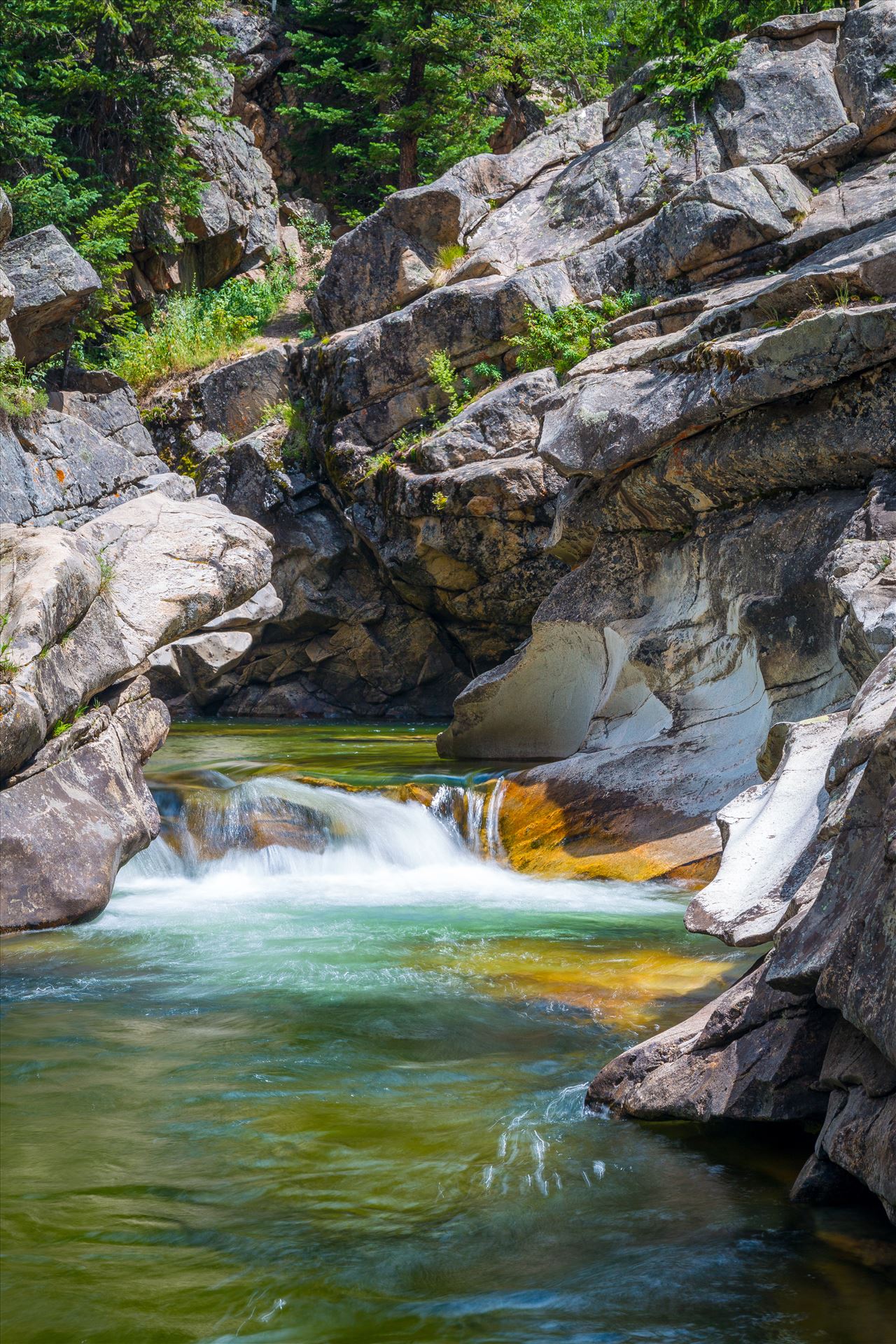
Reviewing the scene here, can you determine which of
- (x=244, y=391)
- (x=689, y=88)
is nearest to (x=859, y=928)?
(x=689, y=88)

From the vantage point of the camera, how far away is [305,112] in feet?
83.9

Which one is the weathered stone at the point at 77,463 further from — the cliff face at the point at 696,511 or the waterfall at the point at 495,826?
the waterfall at the point at 495,826

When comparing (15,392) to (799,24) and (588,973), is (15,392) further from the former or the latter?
(799,24)

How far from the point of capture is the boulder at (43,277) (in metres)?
17.0

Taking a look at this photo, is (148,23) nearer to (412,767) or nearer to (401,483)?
(401,483)

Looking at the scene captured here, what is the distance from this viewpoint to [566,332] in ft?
54.5

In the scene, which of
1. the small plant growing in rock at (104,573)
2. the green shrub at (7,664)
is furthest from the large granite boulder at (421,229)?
the green shrub at (7,664)

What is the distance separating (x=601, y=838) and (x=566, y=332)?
9745 mm

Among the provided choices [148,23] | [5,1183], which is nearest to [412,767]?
[5,1183]

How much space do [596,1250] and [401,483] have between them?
15.0 m

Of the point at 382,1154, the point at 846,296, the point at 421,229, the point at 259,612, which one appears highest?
the point at 421,229

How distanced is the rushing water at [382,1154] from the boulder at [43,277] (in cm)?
1267

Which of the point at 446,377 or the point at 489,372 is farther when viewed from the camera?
the point at 446,377

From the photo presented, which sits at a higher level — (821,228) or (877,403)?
(821,228)
